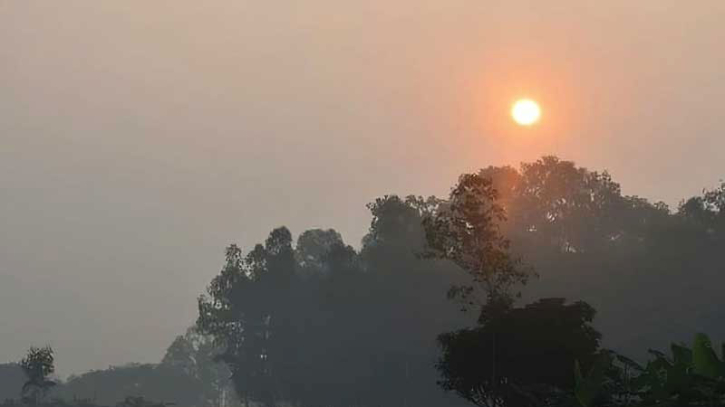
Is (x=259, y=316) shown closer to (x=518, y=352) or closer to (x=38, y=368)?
(x=38, y=368)

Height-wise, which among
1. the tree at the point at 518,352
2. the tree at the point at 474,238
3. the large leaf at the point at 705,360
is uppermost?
the tree at the point at 474,238

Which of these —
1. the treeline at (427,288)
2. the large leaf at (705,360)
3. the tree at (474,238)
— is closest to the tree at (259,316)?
the treeline at (427,288)

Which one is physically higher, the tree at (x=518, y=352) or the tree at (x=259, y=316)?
the tree at (x=259, y=316)

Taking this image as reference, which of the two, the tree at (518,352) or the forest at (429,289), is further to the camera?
the forest at (429,289)

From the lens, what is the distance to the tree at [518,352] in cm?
4766

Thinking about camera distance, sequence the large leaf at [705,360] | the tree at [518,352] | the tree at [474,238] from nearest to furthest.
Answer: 1. the large leaf at [705,360]
2. the tree at [518,352]
3. the tree at [474,238]

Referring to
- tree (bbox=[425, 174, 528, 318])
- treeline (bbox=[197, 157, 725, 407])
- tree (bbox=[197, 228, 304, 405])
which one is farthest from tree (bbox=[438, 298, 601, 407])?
tree (bbox=[197, 228, 304, 405])

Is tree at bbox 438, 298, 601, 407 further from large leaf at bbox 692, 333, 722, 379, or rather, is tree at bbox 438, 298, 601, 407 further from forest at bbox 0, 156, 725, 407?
large leaf at bbox 692, 333, 722, 379

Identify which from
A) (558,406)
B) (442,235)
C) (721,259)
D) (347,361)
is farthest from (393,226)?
(558,406)

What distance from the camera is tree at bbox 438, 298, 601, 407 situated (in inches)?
1876

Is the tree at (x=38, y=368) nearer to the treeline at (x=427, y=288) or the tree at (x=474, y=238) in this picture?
the treeline at (x=427, y=288)

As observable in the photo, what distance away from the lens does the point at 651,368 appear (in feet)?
67.9

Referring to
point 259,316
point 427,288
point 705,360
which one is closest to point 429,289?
point 427,288

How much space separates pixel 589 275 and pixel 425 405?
70.8 feet
